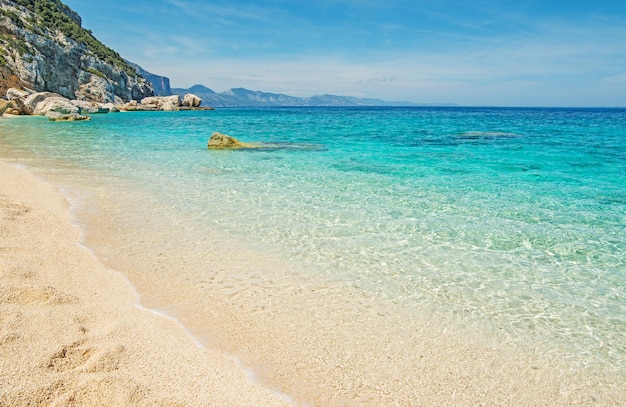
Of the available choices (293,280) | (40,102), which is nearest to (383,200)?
(293,280)

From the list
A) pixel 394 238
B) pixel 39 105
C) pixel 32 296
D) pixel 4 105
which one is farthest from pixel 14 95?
pixel 394 238

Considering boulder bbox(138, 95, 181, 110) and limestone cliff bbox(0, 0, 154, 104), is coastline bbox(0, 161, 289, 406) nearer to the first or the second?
limestone cliff bbox(0, 0, 154, 104)

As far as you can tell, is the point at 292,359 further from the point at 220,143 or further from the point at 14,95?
the point at 14,95

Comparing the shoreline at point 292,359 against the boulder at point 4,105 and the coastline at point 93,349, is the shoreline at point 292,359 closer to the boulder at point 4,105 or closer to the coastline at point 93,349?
the coastline at point 93,349

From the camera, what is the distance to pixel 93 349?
4117 mm

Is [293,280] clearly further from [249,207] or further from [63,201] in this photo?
[63,201]

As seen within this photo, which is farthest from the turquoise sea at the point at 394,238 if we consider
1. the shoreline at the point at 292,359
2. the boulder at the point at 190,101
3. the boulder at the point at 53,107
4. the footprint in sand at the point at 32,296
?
the boulder at the point at 190,101

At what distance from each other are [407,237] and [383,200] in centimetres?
317

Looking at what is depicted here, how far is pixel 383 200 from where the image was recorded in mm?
11484

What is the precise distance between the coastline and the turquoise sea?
448 millimetres

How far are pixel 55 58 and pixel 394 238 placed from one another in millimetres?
95250

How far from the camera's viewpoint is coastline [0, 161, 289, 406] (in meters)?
3.49

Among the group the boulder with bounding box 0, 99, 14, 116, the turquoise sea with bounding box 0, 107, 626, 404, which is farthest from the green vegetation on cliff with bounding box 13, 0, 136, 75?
the turquoise sea with bounding box 0, 107, 626, 404

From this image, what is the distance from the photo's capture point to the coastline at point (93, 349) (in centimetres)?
349
